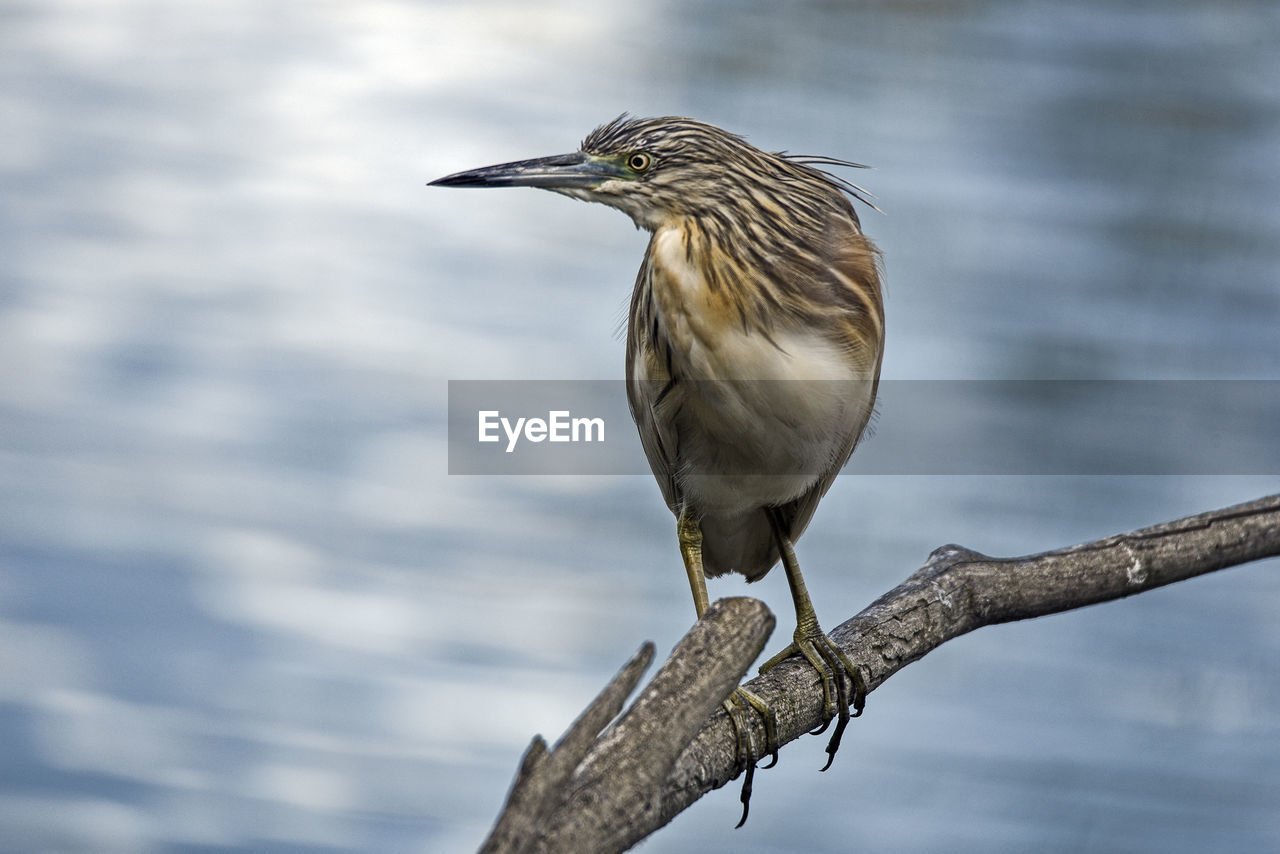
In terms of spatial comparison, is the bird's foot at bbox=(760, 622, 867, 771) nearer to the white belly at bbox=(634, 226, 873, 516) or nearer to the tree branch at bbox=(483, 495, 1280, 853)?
the tree branch at bbox=(483, 495, 1280, 853)

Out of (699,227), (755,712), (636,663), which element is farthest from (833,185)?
(636,663)

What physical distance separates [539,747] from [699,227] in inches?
24.2

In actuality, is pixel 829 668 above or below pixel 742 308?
below

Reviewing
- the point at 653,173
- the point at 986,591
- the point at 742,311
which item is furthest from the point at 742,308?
the point at 986,591

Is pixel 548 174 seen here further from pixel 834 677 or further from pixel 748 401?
pixel 834 677

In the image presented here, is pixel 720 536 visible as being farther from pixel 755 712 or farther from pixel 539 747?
pixel 539 747

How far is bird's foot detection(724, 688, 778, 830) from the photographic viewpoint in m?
1.13

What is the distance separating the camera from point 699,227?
1177 millimetres

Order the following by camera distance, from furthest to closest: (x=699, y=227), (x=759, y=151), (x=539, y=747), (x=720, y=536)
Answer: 1. (x=720, y=536)
2. (x=759, y=151)
3. (x=699, y=227)
4. (x=539, y=747)

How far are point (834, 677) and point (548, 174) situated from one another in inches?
24.2

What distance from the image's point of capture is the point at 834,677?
4.19 feet

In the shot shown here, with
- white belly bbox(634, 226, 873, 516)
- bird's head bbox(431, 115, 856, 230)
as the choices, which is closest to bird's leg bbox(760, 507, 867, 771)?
white belly bbox(634, 226, 873, 516)

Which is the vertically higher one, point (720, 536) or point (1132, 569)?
point (720, 536)

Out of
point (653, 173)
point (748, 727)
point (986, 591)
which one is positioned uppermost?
point (653, 173)
